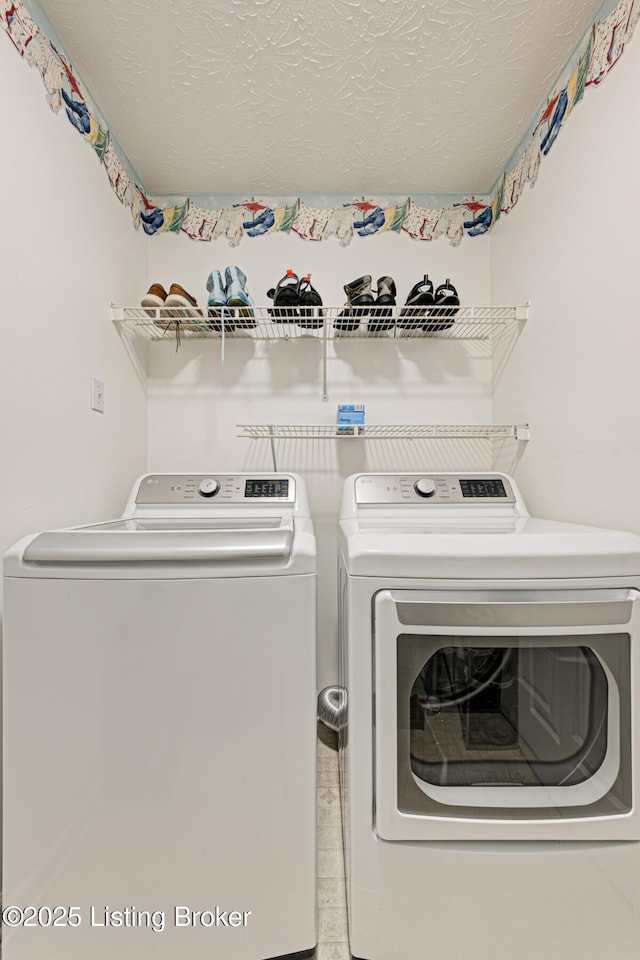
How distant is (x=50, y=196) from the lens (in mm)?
1266

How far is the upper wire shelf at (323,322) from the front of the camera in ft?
5.73

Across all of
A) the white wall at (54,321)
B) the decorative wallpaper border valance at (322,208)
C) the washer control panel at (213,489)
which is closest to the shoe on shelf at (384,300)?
the decorative wallpaper border valance at (322,208)

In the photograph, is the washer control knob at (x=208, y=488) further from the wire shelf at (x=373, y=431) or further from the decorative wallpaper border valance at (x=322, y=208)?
the decorative wallpaper border valance at (x=322, y=208)

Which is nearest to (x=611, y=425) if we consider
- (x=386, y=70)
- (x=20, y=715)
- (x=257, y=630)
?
(x=257, y=630)

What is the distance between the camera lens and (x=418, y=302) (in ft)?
5.66

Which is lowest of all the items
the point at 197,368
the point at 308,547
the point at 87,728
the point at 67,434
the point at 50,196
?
the point at 87,728

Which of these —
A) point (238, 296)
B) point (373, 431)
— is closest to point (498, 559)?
point (373, 431)

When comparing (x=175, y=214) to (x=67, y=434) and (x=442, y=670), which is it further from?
(x=442, y=670)

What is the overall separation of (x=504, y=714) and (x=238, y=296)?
1.57 metres

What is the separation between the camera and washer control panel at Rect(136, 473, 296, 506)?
164 centimetres

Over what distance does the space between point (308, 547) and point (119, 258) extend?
1.42m

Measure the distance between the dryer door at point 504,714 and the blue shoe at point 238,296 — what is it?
1269 mm

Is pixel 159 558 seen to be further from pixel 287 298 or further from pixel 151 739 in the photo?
pixel 287 298

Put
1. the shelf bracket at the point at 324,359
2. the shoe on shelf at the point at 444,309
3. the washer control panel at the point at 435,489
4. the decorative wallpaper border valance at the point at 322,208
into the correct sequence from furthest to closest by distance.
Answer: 1. the shelf bracket at the point at 324,359
2. the shoe on shelf at the point at 444,309
3. the washer control panel at the point at 435,489
4. the decorative wallpaper border valance at the point at 322,208
